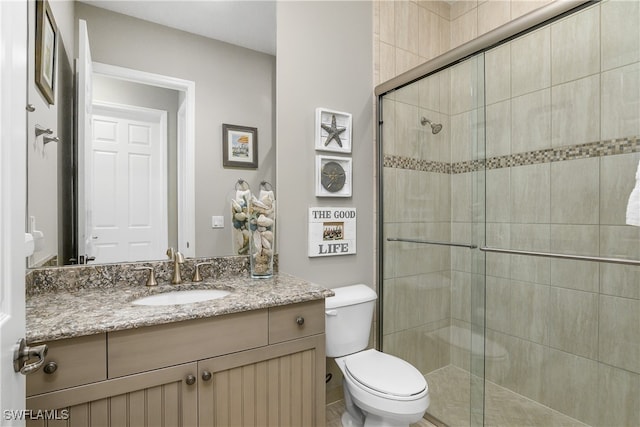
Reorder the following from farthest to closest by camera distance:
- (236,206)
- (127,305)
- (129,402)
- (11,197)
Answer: (236,206) < (127,305) < (129,402) < (11,197)

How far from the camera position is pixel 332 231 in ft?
6.55

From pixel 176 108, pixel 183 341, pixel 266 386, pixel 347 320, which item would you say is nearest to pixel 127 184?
pixel 176 108

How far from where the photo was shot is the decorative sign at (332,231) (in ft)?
6.31

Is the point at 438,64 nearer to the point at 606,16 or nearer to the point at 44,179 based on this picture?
the point at 606,16

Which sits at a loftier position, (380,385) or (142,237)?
(142,237)

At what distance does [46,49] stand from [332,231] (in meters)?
1.48

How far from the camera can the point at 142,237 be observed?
1.51m

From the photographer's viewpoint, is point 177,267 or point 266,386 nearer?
point 266,386

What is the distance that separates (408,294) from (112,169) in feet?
5.57

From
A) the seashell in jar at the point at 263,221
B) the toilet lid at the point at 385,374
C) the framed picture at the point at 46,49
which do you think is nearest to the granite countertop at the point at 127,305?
the seashell in jar at the point at 263,221

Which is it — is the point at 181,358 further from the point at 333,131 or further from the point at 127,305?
the point at 333,131

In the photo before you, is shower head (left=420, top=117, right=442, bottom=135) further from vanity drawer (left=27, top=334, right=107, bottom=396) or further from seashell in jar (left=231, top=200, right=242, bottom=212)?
vanity drawer (left=27, top=334, right=107, bottom=396)

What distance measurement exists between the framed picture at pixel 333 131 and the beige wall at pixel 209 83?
0.28 meters

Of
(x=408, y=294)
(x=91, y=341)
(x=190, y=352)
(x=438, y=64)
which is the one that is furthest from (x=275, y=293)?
(x=438, y=64)
